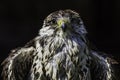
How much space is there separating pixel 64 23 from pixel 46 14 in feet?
13.4

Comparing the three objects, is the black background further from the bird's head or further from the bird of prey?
the bird's head

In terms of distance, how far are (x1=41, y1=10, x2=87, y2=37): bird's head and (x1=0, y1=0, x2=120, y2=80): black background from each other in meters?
3.83

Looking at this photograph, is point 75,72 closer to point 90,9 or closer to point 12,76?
point 12,76

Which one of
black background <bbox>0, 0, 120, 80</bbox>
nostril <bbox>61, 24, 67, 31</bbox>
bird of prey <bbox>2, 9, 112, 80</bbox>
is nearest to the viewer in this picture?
nostril <bbox>61, 24, 67, 31</bbox>

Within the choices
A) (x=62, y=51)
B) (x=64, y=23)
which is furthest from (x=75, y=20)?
(x=62, y=51)

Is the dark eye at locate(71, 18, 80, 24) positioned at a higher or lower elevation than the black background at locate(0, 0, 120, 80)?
higher

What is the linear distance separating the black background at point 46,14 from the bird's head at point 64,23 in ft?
12.6

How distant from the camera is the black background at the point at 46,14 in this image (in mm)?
11727

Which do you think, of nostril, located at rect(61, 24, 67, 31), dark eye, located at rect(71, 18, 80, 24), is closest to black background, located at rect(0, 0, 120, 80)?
dark eye, located at rect(71, 18, 80, 24)

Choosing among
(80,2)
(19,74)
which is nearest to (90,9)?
(80,2)

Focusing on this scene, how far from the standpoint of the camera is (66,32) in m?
7.74

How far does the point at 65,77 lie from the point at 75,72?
0.34 ft

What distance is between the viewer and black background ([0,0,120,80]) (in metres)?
11.7

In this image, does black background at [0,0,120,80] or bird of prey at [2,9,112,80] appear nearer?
bird of prey at [2,9,112,80]
